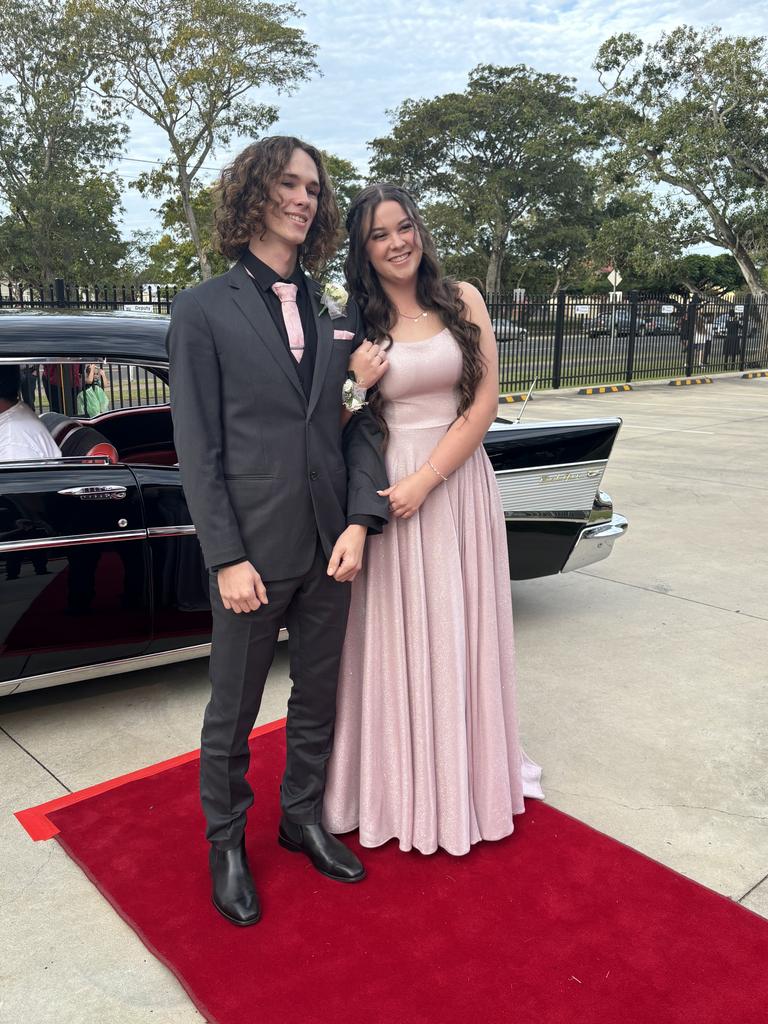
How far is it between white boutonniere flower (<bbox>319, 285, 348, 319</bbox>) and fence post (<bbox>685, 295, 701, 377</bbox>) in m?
19.2

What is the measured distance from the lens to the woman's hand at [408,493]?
2299 millimetres

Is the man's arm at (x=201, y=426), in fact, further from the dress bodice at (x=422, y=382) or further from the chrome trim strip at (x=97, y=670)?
the chrome trim strip at (x=97, y=670)

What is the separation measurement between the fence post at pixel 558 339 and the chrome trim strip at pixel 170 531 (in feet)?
47.2

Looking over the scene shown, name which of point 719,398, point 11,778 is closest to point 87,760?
point 11,778

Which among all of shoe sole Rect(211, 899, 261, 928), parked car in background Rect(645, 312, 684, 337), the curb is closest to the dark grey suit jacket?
shoe sole Rect(211, 899, 261, 928)

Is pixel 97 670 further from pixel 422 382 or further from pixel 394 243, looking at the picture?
pixel 394 243

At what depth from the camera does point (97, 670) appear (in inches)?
125

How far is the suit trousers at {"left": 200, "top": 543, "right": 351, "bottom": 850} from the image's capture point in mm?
2182

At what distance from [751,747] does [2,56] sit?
3120 centimetres

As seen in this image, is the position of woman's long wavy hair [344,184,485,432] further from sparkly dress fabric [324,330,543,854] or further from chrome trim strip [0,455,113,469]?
chrome trim strip [0,455,113,469]

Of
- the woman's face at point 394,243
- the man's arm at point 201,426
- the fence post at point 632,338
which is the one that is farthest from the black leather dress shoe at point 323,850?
the fence post at point 632,338

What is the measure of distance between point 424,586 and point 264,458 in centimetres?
63

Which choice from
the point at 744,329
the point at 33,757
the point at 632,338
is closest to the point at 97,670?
the point at 33,757

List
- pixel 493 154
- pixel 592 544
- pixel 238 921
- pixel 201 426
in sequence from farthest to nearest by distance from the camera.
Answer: pixel 493 154 → pixel 592 544 → pixel 238 921 → pixel 201 426
